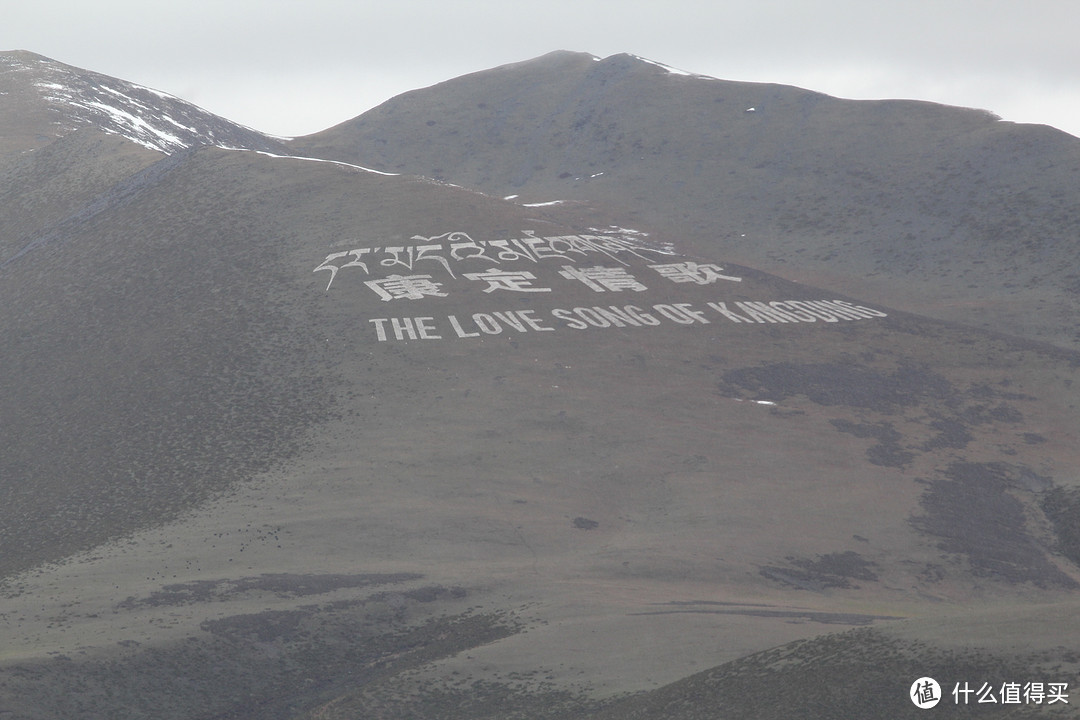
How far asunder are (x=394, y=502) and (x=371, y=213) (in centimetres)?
2963

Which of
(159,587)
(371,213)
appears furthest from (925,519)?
(371,213)

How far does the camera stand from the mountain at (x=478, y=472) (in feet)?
86.7

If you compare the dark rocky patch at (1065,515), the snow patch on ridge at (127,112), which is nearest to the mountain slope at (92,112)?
the snow patch on ridge at (127,112)

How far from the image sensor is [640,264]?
2549 inches

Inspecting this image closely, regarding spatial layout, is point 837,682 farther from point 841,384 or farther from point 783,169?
point 783,169

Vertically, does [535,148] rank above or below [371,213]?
above

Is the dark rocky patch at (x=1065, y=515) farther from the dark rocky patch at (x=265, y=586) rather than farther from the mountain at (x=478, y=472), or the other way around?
the dark rocky patch at (x=265, y=586)

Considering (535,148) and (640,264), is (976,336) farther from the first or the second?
(535,148)

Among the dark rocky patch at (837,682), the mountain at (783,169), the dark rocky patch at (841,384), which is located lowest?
the dark rocky patch at (837,682)

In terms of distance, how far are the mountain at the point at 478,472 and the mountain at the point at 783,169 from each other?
879cm

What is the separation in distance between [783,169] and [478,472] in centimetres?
5946

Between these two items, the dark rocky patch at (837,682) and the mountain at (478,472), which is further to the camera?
the mountain at (478,472)

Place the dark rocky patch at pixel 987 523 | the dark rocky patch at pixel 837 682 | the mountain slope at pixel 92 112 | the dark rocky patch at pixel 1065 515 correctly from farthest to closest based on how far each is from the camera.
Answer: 1. the mountain slope at pixel 92 112
2. the dark rocky patch at pixel 1065 515
3. the dark rocky patch at pixel 987 523
4. the dark rocky patch at pixel 837 682

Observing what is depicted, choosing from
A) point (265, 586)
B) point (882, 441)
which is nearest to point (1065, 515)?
point (882, 441)
